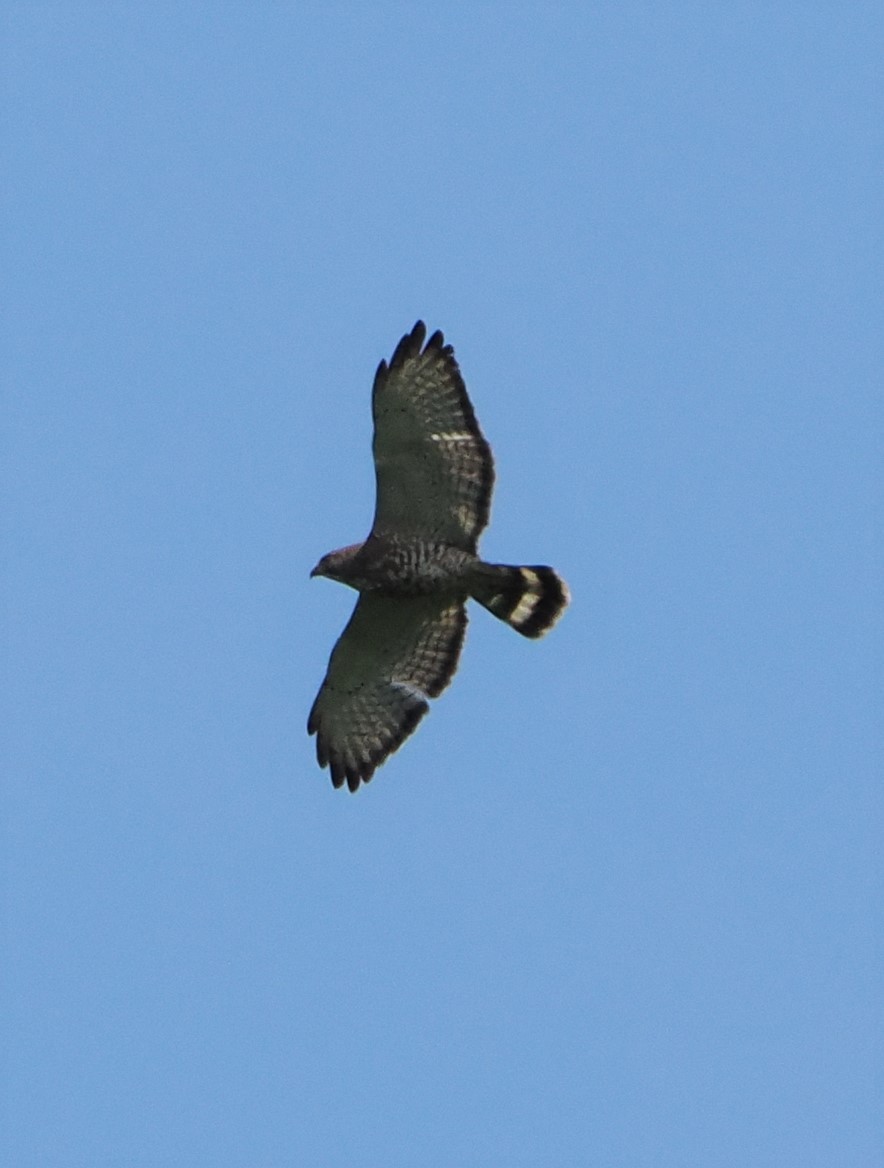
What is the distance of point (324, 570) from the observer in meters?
14.2

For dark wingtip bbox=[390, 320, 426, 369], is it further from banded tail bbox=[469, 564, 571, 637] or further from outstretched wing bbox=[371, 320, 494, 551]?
banded tail bbox=[469, 564, 571, 637]

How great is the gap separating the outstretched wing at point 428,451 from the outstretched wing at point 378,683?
0.71 metres

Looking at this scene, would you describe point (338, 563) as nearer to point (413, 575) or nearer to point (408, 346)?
point (413, 575)

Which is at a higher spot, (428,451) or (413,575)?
(428,451)

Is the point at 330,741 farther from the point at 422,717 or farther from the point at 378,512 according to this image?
the point at 378,512

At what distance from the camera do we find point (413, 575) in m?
14.1

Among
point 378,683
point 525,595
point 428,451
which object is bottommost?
point 378,683

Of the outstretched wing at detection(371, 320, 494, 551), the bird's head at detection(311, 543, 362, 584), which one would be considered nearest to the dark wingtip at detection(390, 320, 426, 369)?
the outstretched wing at detection(371, 320, 494, 551)

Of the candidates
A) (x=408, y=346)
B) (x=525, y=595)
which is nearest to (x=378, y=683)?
(x=525, y=595)

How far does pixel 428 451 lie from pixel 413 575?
0.77 m

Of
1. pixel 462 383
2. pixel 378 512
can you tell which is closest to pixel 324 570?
pixel 378 512

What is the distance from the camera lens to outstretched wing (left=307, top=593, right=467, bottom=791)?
1469 cm

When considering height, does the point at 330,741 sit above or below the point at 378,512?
below

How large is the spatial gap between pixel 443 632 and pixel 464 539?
2.76ft
